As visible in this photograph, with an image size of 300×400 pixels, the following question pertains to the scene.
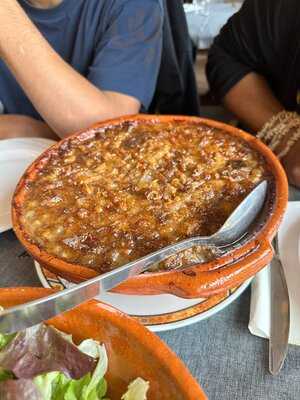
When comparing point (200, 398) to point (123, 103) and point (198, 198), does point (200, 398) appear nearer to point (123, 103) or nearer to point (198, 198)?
point (198, 198)

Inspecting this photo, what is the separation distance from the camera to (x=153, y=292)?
55 centimetres

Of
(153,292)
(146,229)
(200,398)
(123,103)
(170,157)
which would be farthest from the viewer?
(123,103)

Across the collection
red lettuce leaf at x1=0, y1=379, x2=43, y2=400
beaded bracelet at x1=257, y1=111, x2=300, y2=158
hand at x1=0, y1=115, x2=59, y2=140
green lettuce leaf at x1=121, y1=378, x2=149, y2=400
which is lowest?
hand at x1=0, y1=115, x2=59, y2=140

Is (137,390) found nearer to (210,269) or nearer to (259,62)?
(210,269)

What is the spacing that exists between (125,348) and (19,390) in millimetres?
126

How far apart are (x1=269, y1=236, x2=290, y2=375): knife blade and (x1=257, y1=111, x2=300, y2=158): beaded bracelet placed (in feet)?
Answer: 1.14

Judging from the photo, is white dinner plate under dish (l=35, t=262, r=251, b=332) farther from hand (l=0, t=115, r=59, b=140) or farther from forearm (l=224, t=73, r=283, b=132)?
Result: forearm (l=224, t=73, r=283, b=132)

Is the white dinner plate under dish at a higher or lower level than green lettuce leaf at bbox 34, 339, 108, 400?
lower

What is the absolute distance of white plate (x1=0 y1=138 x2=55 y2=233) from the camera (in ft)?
2.95

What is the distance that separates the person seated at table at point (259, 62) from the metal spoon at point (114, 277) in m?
0.56

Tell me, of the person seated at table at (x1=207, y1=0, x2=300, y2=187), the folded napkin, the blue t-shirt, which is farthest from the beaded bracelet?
the blue t-shirt

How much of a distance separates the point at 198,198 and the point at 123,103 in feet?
1.51

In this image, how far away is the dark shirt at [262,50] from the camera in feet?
3.95

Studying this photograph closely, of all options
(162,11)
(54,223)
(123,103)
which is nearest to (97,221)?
(54,223)
